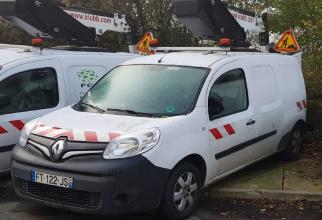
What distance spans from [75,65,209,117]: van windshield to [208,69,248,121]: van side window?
0.22 meters

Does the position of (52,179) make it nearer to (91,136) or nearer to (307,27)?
(91,136)

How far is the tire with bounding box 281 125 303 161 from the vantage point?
24.8 ft

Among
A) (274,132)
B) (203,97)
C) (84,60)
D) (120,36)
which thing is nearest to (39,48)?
(84,60)

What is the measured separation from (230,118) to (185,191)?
44.7 inches

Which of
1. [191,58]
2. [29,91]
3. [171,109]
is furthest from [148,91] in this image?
[29,91]

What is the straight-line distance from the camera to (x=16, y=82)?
257 inches

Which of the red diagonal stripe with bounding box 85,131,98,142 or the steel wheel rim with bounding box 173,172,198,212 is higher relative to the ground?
the red diagonal stripe with bounding box 85,131,98,142

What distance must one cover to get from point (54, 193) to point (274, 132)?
3.29 meters

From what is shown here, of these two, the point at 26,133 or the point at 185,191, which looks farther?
the point at 26,133

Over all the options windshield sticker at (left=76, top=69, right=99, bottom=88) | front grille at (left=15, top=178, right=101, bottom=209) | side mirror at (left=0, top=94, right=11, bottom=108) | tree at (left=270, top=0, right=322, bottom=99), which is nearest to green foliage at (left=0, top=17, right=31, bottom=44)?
tree at (left=270, top=0, right=322, bottom=99)

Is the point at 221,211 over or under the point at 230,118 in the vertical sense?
under

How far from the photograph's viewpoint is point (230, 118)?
19.7 feet

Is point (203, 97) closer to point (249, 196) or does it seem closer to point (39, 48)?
point (249, 196)

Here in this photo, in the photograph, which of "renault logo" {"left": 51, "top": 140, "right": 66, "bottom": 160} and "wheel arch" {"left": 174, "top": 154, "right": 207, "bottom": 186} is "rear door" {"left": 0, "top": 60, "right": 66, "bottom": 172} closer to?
"renault logo" {"left": 51, "top": 140, "right": 66, "bottom": 160}
